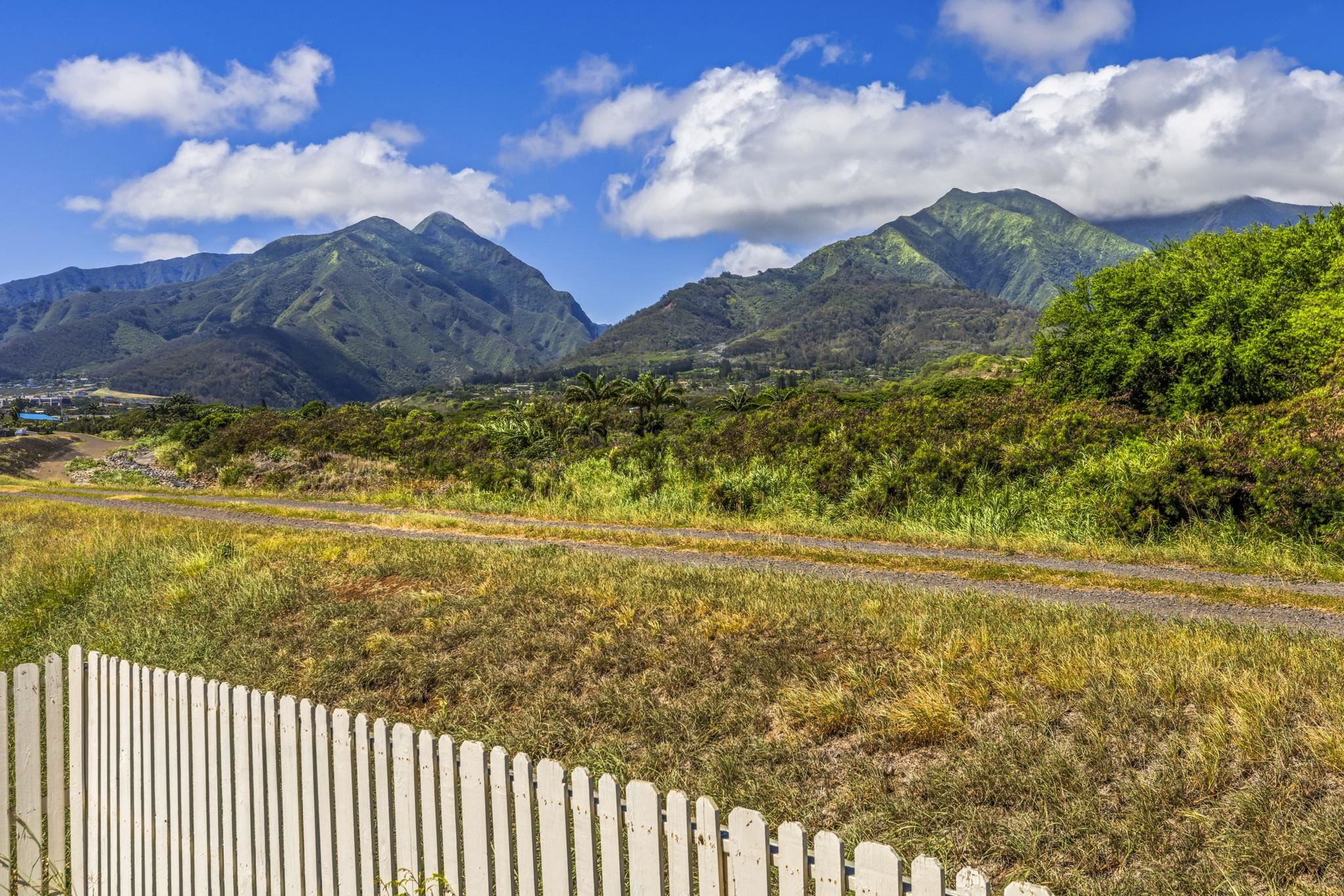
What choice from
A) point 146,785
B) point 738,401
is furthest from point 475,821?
point 738,401

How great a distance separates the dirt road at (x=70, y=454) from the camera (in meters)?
43.1

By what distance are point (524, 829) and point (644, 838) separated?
579 millimetres

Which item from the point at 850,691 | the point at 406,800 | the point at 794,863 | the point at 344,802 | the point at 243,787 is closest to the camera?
the point at 794,863

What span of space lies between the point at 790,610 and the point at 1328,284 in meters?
25.6

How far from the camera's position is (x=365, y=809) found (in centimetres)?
355

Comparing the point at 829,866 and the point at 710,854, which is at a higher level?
the point at 829,866

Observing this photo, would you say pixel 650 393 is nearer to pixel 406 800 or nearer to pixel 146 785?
pixel 146 785

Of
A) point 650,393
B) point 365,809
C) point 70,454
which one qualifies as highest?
point 650,393

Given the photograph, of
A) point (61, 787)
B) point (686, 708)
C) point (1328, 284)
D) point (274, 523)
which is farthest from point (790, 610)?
point (1328, 284)

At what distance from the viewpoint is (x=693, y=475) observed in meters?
19.5

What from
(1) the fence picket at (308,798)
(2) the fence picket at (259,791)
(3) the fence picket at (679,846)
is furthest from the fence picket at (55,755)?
(3) the fence picket at (679,846)

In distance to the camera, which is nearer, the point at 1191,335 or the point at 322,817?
the point at 322,817

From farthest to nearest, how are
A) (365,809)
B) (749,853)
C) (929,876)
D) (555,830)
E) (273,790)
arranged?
(273,790) < (365,809) < (555,830) < (749,853) < (929,876)

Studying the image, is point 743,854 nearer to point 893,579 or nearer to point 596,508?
point 893,579
